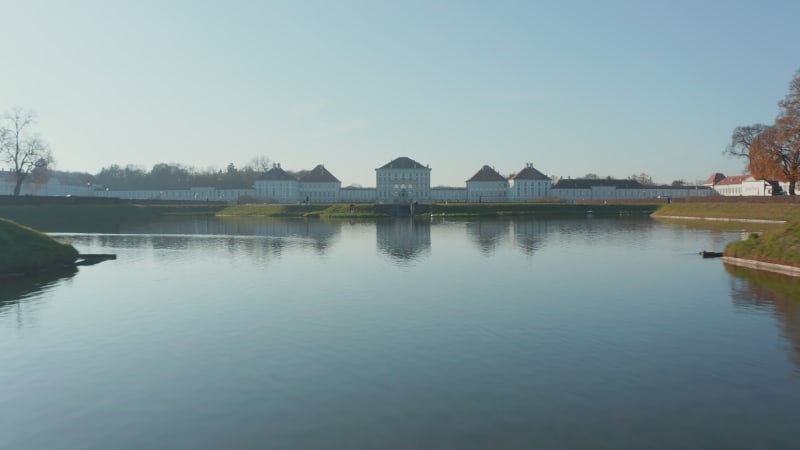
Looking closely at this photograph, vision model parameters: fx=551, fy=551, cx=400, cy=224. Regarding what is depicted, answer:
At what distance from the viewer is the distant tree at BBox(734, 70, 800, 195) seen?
52844mm

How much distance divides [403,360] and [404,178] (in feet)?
346

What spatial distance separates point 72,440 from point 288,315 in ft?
24.8

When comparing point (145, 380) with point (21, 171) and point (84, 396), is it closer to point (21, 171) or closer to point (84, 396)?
point (84, 396)

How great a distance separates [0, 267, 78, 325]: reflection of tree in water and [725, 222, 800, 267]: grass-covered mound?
2700 cm

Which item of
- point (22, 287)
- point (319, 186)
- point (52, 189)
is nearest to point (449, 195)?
point (319, 186)

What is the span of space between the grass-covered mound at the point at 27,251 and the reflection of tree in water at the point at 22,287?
69cm

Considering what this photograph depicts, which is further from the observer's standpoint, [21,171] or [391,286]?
[21,171]

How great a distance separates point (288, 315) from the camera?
1521cm

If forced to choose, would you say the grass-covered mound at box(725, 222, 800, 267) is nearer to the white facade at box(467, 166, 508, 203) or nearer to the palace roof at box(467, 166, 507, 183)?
the white facade at box(467, 166, 508, 203)

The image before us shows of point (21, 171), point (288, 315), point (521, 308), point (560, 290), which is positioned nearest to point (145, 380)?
point (288, 315)

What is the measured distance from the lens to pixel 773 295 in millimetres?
17359

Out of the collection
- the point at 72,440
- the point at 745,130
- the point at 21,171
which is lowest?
the point at 72,440

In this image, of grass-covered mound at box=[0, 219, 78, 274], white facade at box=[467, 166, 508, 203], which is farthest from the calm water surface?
white facade at box=[467, 166, 508, 203]

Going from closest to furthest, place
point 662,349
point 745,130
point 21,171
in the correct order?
point 662,349 → point 21,171 → point 745,130
